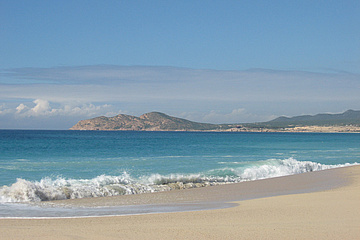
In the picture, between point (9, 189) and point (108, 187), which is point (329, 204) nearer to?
point (108, 187)

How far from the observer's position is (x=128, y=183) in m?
20.3

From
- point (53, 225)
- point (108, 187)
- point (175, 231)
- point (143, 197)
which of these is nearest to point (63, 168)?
point (108, 187)

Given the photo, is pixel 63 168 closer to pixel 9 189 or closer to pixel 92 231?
pixel 9 189

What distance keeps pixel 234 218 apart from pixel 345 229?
2.66m

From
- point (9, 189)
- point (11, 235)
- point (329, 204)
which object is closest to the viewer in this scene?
point (11, 235)

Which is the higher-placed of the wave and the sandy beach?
the sandy beach

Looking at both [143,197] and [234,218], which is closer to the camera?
[234,218]

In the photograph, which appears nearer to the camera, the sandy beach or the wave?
the sandy beach

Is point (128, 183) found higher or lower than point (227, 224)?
lower

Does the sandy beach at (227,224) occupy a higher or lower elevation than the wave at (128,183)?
higher

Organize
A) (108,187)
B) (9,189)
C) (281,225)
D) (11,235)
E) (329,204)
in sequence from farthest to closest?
(108,187), (9,189), (329,204), (281,225), (11,235)

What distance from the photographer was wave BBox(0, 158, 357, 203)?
1524 cm

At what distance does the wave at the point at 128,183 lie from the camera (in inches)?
600

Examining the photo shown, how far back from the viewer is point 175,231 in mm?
8430
